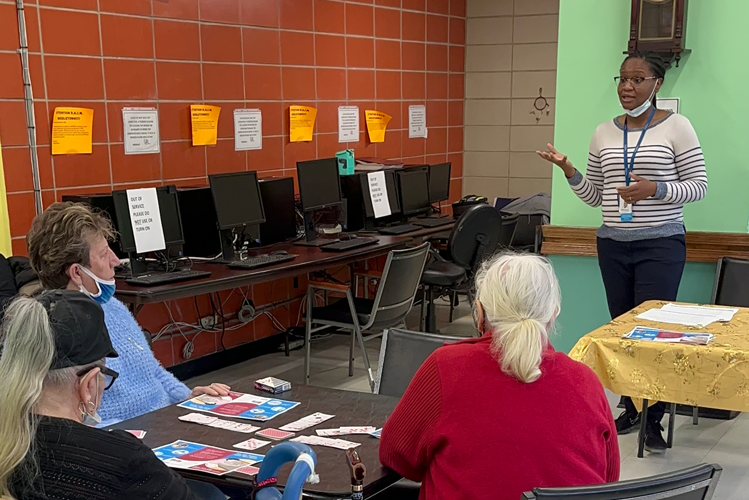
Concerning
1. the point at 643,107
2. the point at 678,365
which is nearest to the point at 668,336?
the point at 678,365

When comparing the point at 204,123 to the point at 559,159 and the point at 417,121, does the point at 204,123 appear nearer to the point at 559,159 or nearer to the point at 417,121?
the point at 559,159

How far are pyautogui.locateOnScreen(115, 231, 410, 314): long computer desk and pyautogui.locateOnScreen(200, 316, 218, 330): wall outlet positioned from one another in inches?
22.7

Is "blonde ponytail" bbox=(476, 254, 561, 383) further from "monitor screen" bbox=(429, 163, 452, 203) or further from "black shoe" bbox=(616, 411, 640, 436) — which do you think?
"monitor screen" bbox=(429, 163, 452, 203)

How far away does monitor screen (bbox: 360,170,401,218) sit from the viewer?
5.82 meters

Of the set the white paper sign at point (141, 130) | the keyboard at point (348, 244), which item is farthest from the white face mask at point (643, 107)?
the white paper sign at point (141, 130)

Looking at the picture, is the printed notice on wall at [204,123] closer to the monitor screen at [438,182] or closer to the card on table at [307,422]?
the monitor screen at [438,182]

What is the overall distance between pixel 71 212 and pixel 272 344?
3278 mm

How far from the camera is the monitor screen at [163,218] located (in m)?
4.07

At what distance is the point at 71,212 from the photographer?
2625 mm

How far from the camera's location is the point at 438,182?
675 cm

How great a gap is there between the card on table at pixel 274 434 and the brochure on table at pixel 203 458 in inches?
4.8

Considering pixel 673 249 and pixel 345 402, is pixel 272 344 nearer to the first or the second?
pixel 673 249

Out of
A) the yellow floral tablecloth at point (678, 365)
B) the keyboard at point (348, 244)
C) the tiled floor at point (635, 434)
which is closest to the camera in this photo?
the yellow floral tablecloth at point (678, 365)

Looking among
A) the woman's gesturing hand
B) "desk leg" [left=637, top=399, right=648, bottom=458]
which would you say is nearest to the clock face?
the woman's gesturing hand
